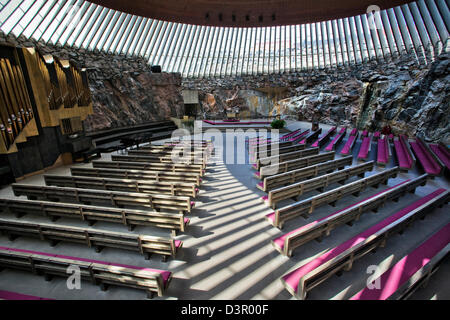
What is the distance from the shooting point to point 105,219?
3.91 metres

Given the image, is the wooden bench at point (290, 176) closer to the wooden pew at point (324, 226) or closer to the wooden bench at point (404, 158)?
the wooden pew at point (324, 226)

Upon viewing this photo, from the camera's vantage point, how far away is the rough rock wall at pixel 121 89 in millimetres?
15133

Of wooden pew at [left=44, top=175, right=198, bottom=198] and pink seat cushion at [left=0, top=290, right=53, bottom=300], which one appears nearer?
pink seat cushion at [left=0, top=290, right=53, bottom=300]

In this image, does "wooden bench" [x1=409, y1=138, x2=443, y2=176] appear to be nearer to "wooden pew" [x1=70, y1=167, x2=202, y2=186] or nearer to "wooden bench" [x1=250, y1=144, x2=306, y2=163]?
"wooden bench" [x1=250, y1=144, x2=306, y2=163]

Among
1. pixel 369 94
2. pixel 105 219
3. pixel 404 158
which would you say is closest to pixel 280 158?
pixel 404 158

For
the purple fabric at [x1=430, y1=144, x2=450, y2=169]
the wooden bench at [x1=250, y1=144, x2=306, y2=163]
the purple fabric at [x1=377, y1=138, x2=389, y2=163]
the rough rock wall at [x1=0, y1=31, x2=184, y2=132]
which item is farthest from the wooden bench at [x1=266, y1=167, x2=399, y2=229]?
the rough rock wall at [x1=0, y1=31, x2=184, y2=132]

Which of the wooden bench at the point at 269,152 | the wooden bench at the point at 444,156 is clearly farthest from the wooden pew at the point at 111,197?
the wooden bench at the point at 444,156

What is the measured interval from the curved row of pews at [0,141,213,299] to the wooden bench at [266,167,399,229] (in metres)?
1.71

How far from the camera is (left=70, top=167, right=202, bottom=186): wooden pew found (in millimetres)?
5785

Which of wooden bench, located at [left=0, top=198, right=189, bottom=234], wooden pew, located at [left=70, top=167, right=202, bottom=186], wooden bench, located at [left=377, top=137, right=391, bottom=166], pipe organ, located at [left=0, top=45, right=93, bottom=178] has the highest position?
pipe organ, located at [left=0, top=45, right=93, bottom=178]

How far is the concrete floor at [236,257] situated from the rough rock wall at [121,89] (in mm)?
13156

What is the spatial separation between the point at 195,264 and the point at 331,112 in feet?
72.0
